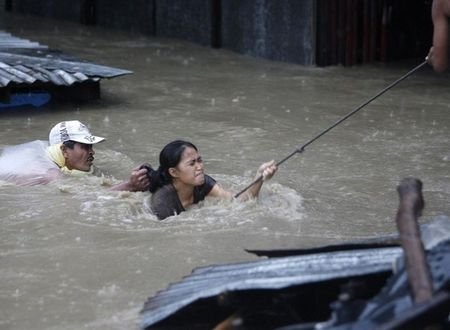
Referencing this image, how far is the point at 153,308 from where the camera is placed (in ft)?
14.7

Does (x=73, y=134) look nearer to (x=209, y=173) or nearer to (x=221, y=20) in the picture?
(x=209, y=173)

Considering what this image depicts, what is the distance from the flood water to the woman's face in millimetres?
257

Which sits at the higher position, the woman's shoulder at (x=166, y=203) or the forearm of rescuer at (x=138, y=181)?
the forearm of rescuer at (x=138, y=181)

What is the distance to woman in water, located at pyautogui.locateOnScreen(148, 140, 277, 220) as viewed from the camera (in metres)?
7.42

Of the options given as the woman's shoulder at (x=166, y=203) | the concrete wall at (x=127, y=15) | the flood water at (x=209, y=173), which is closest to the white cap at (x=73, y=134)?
the flood water at (x=209, y=173)

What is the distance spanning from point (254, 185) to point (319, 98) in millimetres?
4792

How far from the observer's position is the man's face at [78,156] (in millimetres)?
8406

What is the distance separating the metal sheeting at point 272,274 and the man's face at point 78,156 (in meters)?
3.95

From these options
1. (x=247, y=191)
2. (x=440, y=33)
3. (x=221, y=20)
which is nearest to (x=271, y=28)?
(x=221, y=20)

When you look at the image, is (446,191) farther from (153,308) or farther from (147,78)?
(147,78)

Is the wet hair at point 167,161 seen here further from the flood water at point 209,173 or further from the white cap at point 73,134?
the white cap at point 73,134

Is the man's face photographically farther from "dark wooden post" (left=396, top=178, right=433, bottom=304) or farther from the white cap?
"dark wooden post" (left=396, top=178, right=433, bottom=304)

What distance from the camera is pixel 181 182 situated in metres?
7.52

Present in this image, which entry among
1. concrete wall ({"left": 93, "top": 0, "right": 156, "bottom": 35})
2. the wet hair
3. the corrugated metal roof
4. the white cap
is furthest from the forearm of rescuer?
concrete wall ({"left": 93, "top": 0, "right": 156, "bottom": 35})
